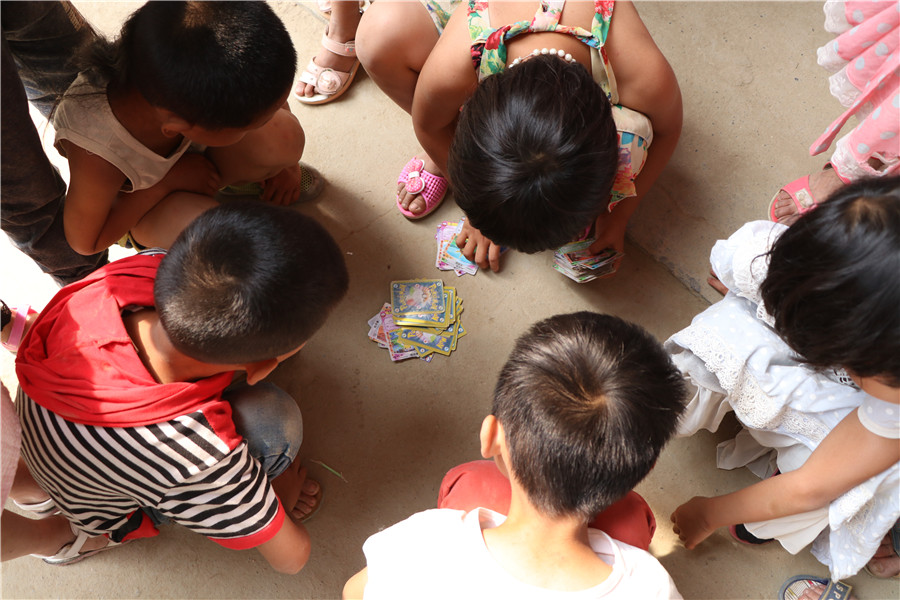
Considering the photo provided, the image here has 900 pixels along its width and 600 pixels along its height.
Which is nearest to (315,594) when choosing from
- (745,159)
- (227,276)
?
(227,276)

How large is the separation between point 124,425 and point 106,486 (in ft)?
0.63

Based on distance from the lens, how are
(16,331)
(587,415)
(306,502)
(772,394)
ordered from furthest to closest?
(16,331) → (306,502) → (772,394) → (587,415)

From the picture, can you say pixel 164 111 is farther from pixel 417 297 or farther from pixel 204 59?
pixel 417 297

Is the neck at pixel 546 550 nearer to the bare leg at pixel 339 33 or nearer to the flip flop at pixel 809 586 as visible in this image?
the flip flop at pixel 809 586

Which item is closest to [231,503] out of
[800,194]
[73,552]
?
[73,552]

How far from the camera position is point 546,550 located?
1209 millimetres

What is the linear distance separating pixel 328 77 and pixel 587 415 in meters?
1.63

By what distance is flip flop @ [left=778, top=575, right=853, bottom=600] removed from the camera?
1754 millimetres

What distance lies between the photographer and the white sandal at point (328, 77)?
88.8 inches

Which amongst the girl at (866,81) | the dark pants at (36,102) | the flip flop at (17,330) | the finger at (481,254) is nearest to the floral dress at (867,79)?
the girl at (866,81)

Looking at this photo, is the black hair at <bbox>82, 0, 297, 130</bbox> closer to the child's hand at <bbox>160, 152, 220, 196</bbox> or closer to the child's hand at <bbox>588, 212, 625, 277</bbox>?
the child's hand at <bbox>160, 152, 220, 196</bbox>

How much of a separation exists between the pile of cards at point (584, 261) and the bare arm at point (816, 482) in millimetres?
713

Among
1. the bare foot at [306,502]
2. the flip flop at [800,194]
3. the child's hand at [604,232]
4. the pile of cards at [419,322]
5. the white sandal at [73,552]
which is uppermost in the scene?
the flip flop at [800,194]

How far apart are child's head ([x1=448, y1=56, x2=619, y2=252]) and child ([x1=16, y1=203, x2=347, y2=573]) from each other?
0.37 metres
